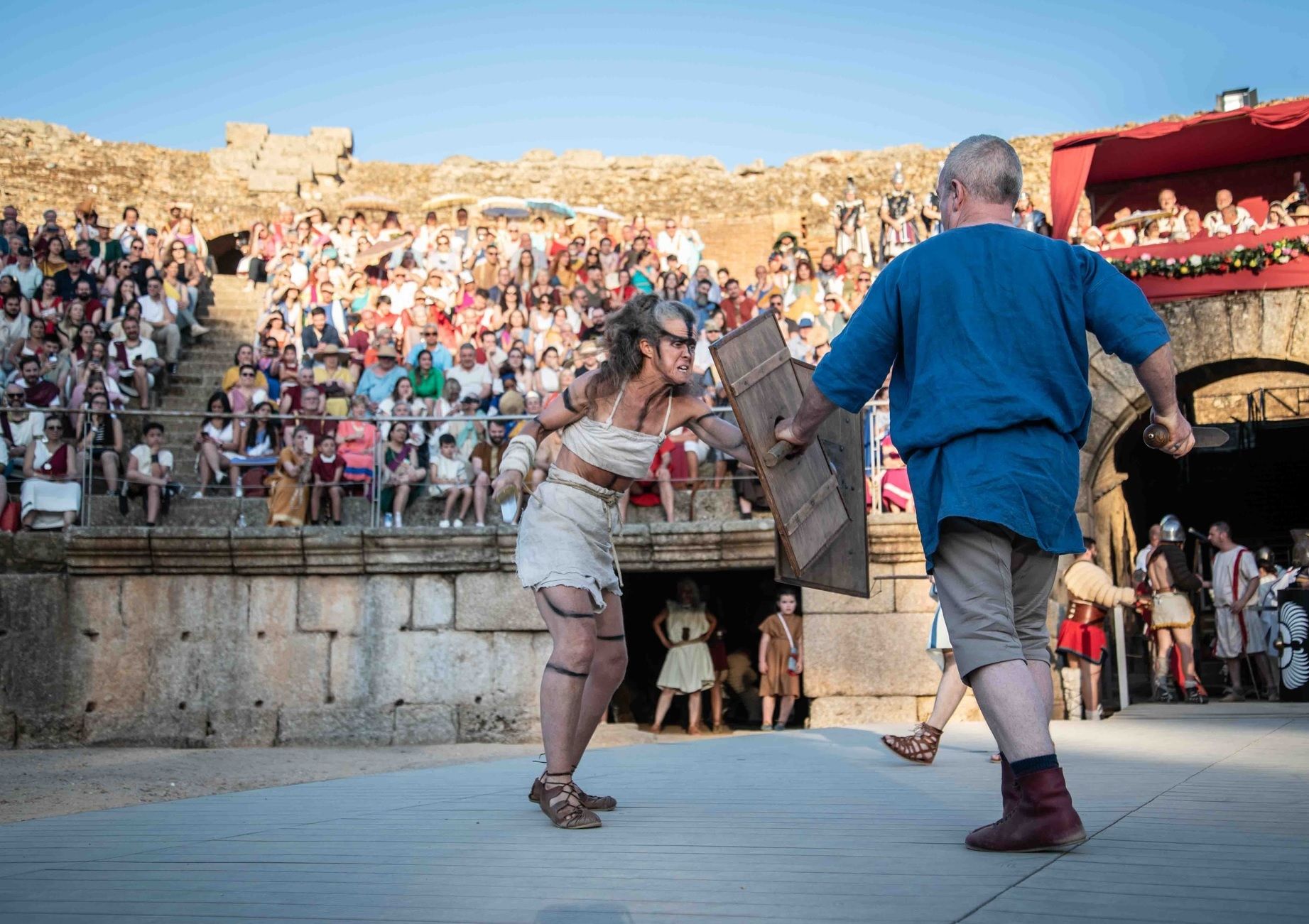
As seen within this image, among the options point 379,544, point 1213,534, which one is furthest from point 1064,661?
point 379,544

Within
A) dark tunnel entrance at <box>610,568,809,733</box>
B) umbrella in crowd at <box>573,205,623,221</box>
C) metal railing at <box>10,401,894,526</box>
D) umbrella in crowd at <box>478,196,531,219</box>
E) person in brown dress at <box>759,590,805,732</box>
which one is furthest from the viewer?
umbrella in crowd at <box>573,205,623,221</box>

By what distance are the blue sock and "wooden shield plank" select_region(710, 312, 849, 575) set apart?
1160mm

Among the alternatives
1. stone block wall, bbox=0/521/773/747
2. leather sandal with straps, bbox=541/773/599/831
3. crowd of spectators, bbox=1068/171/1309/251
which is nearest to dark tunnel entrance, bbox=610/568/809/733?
stone block wall, bbox=0/521/773/747

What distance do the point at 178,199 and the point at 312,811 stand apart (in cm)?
2190

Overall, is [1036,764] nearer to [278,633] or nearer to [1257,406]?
[278,633]

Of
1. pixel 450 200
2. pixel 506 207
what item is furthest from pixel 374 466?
pixel 450 200

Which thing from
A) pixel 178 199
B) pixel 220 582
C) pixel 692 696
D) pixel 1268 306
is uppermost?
pixel 178 199

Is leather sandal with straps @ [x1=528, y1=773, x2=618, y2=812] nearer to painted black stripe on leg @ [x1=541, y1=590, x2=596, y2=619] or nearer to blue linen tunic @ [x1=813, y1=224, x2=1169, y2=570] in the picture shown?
painted black stripe on leg @ [x1=541, y1=590, x2=596, y2=619]

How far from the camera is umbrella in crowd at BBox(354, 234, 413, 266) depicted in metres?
17.2

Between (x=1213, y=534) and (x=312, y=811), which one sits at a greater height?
(x=1213, y=534)

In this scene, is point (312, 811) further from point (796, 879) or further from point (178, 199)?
point (178, 199)

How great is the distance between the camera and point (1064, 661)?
10789mm

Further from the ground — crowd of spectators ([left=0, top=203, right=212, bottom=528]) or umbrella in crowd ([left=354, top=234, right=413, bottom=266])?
umbrella in crowd ([left=354, top=234, right=413, bottom=266])

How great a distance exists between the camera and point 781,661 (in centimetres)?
1148
